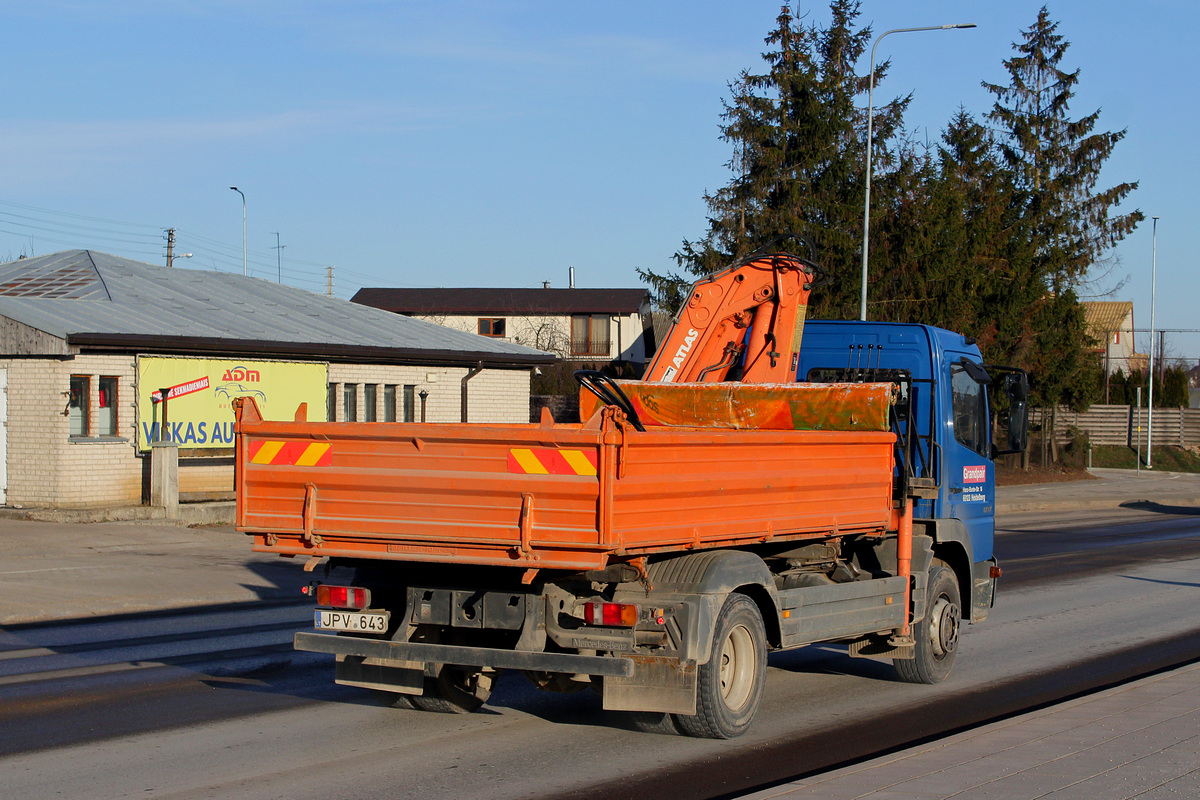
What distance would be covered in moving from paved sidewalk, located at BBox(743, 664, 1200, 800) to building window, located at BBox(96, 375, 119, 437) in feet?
63.4

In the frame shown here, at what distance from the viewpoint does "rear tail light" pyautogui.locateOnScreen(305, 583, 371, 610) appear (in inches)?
294

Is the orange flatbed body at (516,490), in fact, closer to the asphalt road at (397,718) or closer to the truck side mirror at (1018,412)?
the asphalt road at (397,718)

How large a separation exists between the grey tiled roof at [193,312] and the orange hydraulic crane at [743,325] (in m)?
14.5

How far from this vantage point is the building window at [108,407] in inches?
902

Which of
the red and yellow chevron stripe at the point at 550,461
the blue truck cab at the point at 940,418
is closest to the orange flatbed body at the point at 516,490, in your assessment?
the red and yellow chevron stripe at the point at 550,461

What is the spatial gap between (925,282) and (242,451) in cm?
3334

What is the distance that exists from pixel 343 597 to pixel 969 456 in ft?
17.7


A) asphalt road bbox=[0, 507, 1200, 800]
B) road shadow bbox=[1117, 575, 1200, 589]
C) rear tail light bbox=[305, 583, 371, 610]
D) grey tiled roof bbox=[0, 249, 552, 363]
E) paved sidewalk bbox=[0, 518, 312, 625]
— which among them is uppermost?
grey tiled roof bbox=[0, 249, 552, 363]

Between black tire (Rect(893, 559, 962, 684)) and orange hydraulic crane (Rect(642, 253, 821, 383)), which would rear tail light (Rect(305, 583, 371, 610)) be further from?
black tire (Rect(893, 559, 962, 684))

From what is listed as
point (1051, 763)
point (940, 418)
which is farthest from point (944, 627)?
point (1051, 763)

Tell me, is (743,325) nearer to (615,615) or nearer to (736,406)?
(736,406)

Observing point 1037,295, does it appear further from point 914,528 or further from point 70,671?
point 70,671

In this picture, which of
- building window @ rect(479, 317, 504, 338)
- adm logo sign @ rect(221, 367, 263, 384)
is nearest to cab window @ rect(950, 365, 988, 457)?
adm logo sign @ rect(221, 367, 263, 384)

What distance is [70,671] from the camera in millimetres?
9797
